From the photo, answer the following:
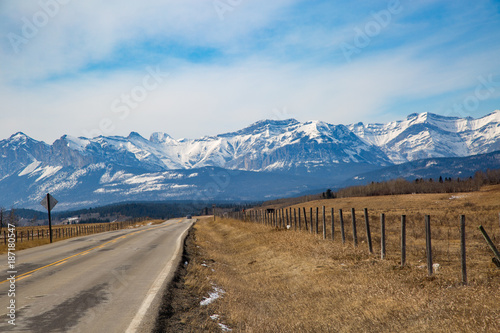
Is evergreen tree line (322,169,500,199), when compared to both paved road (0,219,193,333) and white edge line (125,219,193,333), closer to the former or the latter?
white edge line (125,219,193,333)

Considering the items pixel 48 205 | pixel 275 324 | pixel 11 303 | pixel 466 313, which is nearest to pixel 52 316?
pixel 11 303

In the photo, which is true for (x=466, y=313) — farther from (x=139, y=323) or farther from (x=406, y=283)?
(x=139, y=323)

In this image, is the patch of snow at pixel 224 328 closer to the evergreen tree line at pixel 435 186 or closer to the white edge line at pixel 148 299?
the white edge line at pixel 148 299

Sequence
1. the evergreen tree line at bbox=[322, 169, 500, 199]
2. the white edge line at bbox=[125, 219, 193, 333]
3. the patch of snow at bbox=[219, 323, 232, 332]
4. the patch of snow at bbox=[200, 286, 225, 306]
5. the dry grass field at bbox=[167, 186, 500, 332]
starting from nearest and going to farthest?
the dry grass field at bbox=[167, 186, 500, 332]
the white edge line at bbox=[125, 219, 193, 333]
the patch of snow at bbox=[219, 323, 232, 332]
the patch of snow at bbox=[200, 286, 225, 306]
the evergreen tree line at bbox=[322, 169, 500, 199]

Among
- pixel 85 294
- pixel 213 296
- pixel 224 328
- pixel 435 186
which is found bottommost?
pixel 435 186

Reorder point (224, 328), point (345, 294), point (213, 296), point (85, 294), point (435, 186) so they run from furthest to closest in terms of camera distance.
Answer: point (435, 186) < point (213, 296) < point (85, 294) < point (345, 294) < point (224, 328)

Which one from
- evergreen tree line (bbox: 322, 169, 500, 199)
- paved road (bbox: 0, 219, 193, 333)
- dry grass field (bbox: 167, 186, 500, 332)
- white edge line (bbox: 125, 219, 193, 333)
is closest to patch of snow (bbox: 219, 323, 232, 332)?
dry grass field (bbox: 167, 186, 500, 332)

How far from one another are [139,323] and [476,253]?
1433 cm

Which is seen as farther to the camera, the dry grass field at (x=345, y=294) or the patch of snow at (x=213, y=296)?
the patch of snow at (x=213, y=296)

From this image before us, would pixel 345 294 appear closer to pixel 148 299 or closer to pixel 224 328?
pixel 224 328

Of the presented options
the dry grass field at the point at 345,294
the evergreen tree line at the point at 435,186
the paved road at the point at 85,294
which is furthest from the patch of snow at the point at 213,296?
the evergreen tree line at the point at 435,186

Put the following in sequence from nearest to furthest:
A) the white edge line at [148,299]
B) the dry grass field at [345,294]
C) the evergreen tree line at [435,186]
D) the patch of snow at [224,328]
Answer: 1. the dry grass field at [345,294]
2. the white edge line at [148,299]
3. the patch of snow at [224,328]
4. the evergreen tree line at [435,186]

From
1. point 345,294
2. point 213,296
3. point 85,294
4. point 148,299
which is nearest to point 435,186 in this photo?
point 345,294

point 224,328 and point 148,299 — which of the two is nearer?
point 224,328
